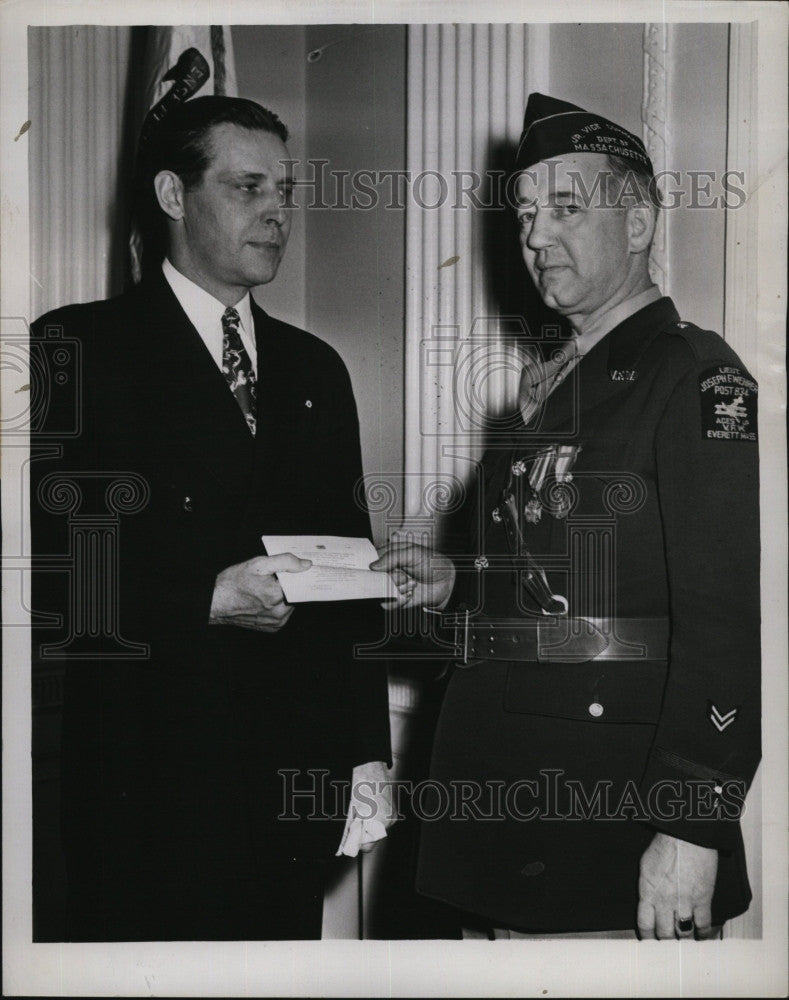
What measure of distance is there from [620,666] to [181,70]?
1171mm

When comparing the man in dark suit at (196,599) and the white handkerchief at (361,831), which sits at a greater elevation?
the man in dark suit at (196,599)

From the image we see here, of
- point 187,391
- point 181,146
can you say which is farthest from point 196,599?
point 181,146

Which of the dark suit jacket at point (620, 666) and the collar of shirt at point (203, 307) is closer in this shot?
the dark suit jacket at point (620, 666)

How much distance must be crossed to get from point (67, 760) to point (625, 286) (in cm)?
117

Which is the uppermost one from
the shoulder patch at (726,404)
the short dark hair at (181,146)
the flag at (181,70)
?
the flag at (181,70)

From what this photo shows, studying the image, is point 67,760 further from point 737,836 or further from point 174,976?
point 737,836

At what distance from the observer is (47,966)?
1.64 meters

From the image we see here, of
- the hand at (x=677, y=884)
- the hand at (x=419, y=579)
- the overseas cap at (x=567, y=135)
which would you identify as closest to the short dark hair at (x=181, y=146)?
the overseas cap at (x=567, y=135)

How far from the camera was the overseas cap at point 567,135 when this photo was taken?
61.3 inches

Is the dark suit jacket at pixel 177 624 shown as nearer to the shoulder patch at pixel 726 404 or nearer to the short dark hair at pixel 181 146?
the short dark hair at pixel 181 146

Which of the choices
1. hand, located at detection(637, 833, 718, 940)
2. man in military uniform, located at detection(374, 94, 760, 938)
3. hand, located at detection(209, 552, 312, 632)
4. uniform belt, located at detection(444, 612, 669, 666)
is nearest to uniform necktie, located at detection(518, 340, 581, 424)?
man in military uniform, located at detection(374, 94, 760, 938)

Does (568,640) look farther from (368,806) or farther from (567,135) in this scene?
(567,135)

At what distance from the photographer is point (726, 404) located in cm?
148

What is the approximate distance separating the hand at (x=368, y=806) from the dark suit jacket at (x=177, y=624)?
0.07ft
